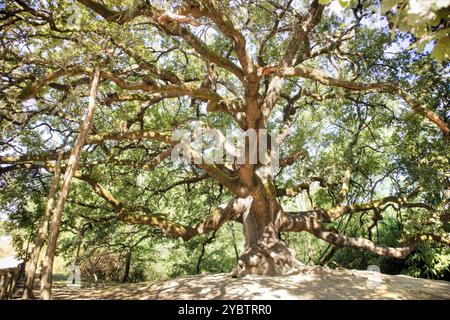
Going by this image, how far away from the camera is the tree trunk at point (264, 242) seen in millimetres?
7570

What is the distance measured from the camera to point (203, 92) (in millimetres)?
6793

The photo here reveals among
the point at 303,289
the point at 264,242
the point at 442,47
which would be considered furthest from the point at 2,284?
the point at 442,47

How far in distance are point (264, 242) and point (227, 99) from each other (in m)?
3.80

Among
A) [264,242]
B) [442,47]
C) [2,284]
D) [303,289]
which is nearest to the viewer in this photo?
[442,47]

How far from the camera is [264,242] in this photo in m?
7.98

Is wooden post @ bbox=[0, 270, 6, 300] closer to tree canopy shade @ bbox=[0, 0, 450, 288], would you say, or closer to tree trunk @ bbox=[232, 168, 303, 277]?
tree canopy shade @ bbox=[0, 0, 450, 288]

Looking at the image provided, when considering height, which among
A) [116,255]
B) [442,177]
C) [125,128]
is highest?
[125,128]

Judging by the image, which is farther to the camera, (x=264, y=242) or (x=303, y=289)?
(x=264, y=242)

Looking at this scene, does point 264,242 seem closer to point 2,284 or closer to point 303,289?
point 303,289

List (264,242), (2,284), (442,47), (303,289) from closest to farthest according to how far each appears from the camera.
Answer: (442,47), (303,289), (2,284), (264,242)

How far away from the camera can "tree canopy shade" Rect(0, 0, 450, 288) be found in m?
6.22

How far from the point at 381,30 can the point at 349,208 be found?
5.32 meters
